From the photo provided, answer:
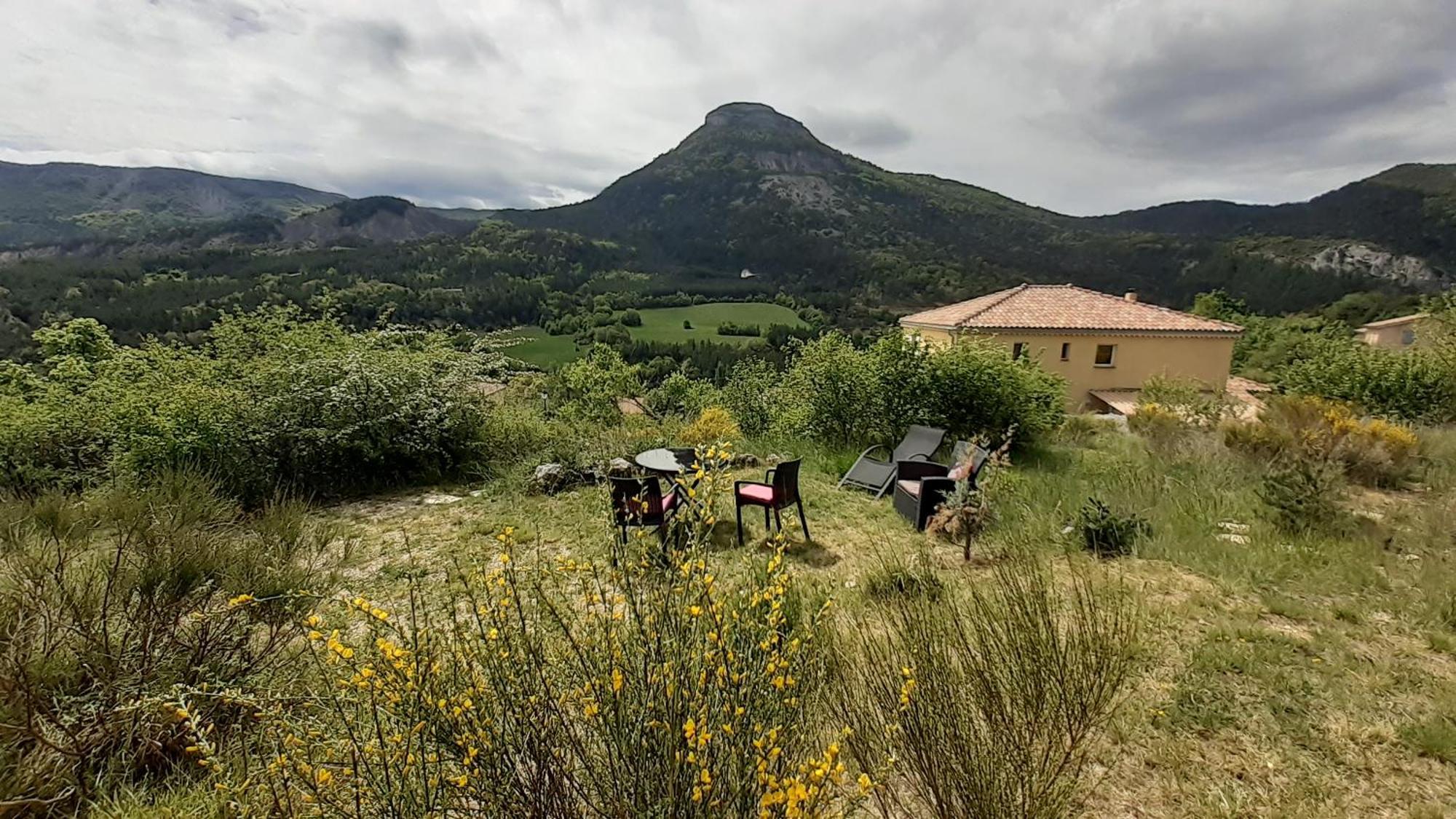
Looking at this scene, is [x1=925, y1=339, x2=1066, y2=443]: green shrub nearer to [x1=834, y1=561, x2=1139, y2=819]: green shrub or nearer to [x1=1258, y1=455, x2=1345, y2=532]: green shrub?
[x1=1258, y1=455, x2=1345, y2=532]: green shrub

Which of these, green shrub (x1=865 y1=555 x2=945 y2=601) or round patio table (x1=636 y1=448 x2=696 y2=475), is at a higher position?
round patio table (x1=636 y1=448 x2=696 y2=475)

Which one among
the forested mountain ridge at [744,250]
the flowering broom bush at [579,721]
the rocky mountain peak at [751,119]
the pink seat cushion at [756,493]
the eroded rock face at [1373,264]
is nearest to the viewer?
the flowering broom bush at [579,721]

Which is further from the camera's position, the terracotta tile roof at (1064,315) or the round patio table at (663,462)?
the terracotta tile roof at (1064,315)

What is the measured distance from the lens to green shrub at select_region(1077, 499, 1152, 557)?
4.50 metres

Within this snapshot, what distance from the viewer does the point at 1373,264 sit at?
53.4 meters

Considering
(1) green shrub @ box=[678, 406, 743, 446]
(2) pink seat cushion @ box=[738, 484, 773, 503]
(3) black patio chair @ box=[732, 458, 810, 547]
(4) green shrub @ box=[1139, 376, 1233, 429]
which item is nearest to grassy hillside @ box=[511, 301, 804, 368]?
(1) green shrub @ box=[678, 406, 743, 446]

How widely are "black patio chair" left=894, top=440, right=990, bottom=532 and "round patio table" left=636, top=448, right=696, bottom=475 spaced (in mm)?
2142

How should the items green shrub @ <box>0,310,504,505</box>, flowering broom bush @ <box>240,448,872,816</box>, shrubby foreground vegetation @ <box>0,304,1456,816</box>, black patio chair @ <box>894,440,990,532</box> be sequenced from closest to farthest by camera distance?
flowering broom bush @ <box>240,448,872,816</box> < shrubby foreground vegetation @ <box>0,304,1456,816</box> < black patio chair @ <box>894,440,990,532</box> < green shrub @ <box>0,310,504,505</box>

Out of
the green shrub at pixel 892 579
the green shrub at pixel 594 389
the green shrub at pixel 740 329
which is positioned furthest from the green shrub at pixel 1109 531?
the green shrub at pixel 740 329

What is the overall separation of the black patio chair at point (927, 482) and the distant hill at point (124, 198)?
564ft

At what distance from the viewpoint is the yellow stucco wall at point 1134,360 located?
70.6 ft

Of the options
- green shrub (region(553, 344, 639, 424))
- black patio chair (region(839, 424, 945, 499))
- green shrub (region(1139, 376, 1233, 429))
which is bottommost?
green shrub (region(553, 344, 639, 424))

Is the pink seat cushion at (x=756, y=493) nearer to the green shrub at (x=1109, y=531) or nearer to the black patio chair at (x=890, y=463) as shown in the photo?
the black patio chair at (x=890, y=463)

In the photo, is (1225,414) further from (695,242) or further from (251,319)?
(695,242)
